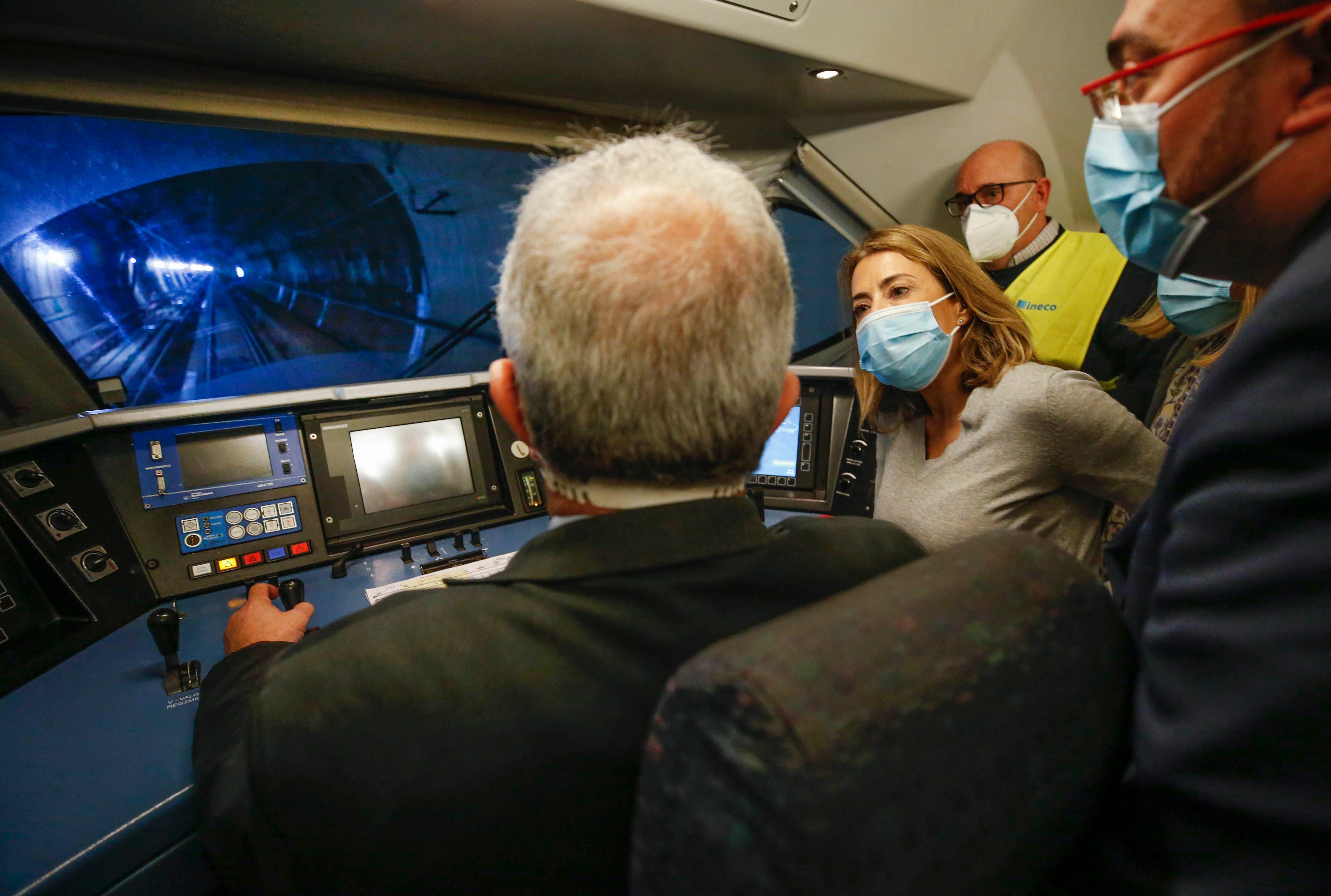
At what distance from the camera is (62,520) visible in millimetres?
1326

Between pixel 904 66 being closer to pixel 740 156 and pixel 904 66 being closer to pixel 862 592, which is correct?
pixel 740 156

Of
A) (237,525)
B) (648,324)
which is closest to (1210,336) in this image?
(648,324)

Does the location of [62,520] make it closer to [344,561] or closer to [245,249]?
[344,561]

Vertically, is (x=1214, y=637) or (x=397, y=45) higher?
(x=397, y=45)

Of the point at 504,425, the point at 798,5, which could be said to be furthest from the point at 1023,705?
the point at 504,425

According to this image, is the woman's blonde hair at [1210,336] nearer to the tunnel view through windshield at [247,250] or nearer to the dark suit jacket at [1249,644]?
the dark suit jacket at [1249,644]

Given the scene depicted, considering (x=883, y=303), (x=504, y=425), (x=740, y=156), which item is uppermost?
(x=740, y=156)

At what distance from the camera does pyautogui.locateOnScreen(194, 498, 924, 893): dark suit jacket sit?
1.69 feet

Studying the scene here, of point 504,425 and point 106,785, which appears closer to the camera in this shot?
point 106,785

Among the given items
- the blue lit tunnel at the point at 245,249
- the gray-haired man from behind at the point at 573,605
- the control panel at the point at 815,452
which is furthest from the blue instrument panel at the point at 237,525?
the control panel at the point at 815,452

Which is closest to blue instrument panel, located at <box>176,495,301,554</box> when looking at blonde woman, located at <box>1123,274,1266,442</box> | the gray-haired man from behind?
the gray-haired man from behind

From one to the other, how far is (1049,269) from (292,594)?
8.39 ft

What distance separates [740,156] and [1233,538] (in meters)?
2.06

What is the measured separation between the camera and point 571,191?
0.66 metres
